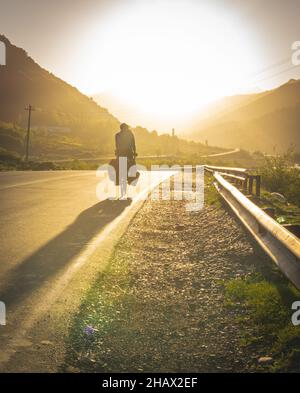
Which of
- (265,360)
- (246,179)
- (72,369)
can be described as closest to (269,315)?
(265,360)

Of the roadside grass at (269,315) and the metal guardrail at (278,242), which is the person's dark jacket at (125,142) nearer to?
the metal guardrail at (278,242)

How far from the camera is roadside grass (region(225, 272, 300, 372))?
10.0 ft

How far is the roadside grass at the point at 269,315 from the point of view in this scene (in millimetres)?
3058

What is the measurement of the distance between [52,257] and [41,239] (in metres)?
1.24

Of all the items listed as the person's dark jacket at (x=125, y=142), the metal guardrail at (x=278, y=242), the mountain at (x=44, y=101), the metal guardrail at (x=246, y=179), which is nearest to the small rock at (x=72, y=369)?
the metal guardrail at (x=278, y=242)

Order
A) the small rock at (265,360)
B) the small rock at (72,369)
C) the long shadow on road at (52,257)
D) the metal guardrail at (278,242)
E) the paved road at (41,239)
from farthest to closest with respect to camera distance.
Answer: the long shadow on road at (52,257) → the paved road at (41,239) → the metal guardrail at (278,242) → the small rock at (265,360) → the small rock at (72,369)

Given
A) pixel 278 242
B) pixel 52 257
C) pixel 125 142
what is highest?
pixel 125 142

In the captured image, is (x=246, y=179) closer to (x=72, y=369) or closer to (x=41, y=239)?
(x=41, y=239)

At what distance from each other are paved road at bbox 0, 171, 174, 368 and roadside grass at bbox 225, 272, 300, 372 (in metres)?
1.77

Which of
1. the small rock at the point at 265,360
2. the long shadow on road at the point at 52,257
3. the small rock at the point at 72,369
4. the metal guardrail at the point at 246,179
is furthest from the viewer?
the metal guardrail at the point at 246,179

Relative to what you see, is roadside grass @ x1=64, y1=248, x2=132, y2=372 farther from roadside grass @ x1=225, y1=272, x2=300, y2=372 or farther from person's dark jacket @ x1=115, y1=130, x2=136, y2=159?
person's dark jacket @ x1=115, y1=130, x2=136, y2=159

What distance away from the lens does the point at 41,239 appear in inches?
281

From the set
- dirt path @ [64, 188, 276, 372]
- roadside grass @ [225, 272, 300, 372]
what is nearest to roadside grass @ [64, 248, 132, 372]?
dirt path @ [64, 188, 276, 372]
